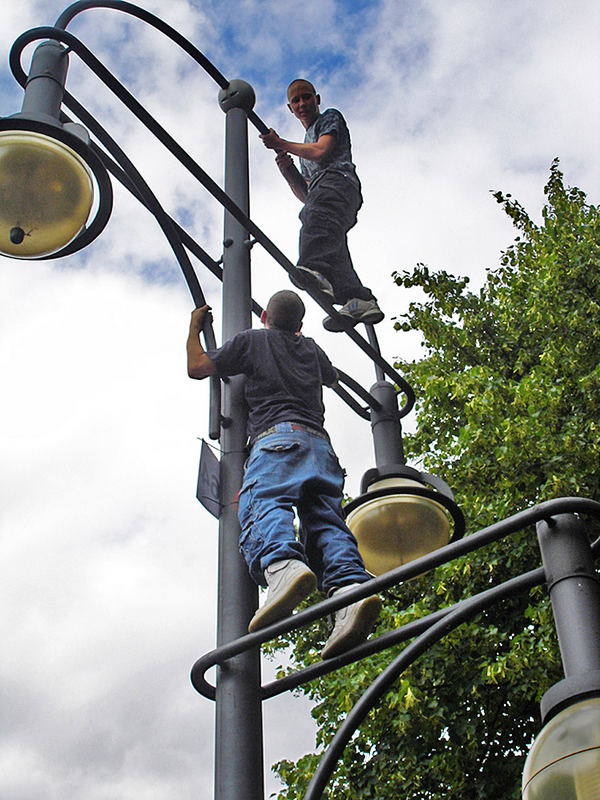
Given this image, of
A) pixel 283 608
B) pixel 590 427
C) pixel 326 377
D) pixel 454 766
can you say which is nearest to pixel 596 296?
pixel 590 427

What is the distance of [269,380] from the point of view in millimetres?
3285

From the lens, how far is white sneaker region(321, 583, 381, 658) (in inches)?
100

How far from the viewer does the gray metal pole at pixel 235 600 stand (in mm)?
2309

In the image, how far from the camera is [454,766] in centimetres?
802

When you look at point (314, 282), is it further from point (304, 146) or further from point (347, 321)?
point (304, 146)

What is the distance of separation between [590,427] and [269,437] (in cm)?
598

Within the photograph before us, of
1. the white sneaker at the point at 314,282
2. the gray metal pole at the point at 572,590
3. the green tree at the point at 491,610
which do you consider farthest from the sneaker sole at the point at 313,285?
the green tree at the point at 491,610

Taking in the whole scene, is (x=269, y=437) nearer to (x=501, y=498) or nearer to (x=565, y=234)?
(x=501, y=498)

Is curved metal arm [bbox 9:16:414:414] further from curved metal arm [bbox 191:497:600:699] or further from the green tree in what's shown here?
the green tree

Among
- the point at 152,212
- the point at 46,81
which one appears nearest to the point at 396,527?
the point at 152,212

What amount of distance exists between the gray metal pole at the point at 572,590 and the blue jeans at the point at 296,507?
85 centimetres

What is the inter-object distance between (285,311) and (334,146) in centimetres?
149

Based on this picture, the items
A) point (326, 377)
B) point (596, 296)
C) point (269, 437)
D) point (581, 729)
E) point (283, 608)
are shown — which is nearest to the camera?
point (581, 729)

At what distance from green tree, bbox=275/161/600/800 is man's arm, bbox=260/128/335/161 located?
4.44 metres
